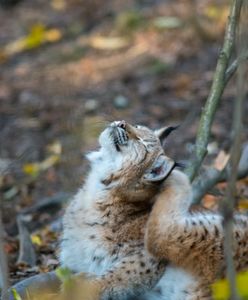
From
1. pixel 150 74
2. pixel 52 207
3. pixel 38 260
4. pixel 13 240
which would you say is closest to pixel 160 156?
pixel 38 260

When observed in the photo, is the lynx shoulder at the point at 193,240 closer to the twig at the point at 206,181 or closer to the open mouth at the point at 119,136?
the open mouth at the point at 119,136

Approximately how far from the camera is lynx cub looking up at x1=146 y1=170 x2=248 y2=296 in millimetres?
5336

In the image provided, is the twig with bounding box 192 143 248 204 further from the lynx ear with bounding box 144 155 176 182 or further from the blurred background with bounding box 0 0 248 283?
the blurred background with bounding box 0 0 248 283

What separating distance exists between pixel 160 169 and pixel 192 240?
0.59m

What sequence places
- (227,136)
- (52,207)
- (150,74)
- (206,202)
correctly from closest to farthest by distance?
(206,202) → (52,207) → (227,136) → (150,74)

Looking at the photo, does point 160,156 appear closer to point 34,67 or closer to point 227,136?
point 227,136

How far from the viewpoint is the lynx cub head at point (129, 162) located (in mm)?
5816

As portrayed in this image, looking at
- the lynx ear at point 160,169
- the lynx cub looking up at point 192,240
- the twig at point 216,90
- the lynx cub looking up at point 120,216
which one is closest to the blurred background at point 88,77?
the twig at point 216,90

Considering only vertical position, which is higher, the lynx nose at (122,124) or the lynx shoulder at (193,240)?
the lynx nose at (122,124)

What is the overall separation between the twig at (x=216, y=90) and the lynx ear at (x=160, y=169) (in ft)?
2.56

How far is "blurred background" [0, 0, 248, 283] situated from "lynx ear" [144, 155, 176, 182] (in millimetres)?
2579

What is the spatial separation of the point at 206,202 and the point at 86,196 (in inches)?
72.7

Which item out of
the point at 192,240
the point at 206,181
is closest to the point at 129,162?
the point at 192,240

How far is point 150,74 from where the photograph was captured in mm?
11961
